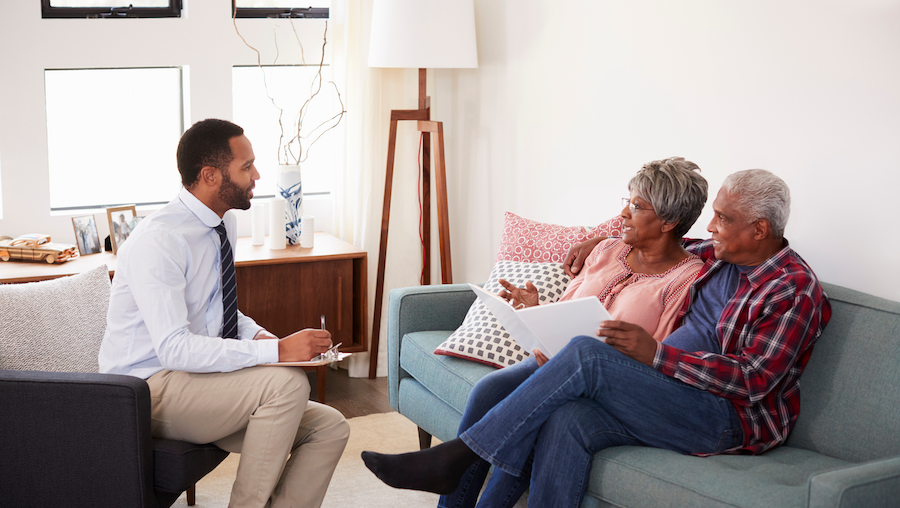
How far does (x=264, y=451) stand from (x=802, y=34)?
180 cm

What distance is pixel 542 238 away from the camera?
264cm

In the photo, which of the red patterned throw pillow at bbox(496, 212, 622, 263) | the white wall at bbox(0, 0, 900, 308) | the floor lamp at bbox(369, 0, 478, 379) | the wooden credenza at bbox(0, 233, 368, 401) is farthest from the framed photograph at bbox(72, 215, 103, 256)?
the red patterned throw pillow at bbox(496, 212, 622, 263)

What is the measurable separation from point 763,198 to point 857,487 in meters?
0.74

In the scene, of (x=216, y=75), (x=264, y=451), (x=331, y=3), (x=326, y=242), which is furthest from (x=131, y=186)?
(x=264, y=451)

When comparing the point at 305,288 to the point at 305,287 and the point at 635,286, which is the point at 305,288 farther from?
the point at 635,286

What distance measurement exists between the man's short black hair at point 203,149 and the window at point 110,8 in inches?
67.9

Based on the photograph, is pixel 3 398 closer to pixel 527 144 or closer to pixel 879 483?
pixel 879 483

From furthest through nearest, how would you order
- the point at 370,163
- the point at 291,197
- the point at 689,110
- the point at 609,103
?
the point at 370,163 < the point at 291,197 < the point at 609,103 < the point at 689,110

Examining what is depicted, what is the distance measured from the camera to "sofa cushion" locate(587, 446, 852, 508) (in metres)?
1.47

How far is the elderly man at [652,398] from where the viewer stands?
1.71 metres

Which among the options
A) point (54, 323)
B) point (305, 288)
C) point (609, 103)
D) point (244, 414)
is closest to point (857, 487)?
point (244, 414)

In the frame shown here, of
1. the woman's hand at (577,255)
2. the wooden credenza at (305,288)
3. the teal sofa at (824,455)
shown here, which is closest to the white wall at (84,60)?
the wooden credenza at (305,288)

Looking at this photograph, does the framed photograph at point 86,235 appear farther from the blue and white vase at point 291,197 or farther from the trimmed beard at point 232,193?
the trimmed beard at point 232,193

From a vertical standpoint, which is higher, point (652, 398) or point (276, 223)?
point (276, 223)
